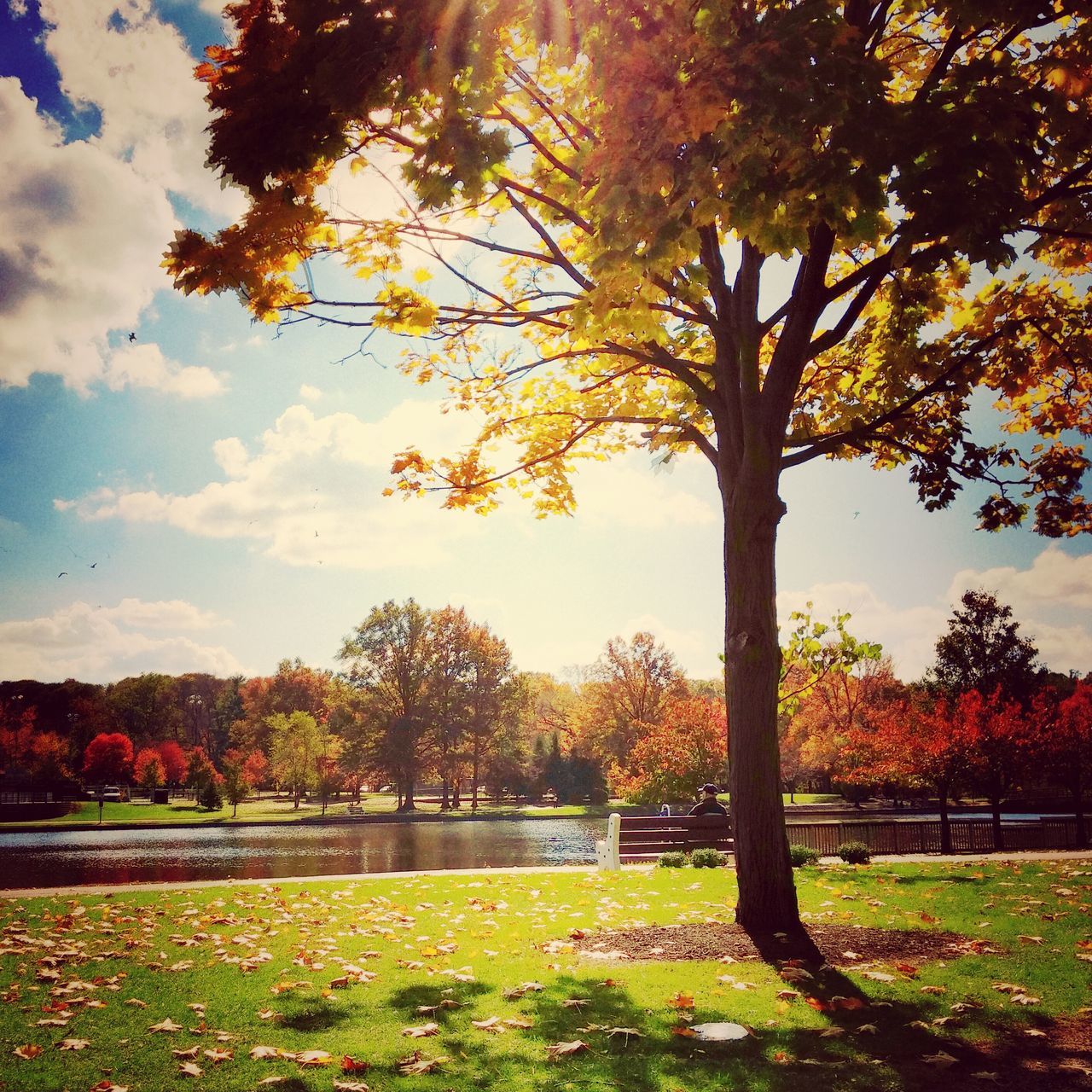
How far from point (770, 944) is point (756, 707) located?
1.95m

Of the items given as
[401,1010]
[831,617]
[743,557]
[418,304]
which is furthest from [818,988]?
[831,617]

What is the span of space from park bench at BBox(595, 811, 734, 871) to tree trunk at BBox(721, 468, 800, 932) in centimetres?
892

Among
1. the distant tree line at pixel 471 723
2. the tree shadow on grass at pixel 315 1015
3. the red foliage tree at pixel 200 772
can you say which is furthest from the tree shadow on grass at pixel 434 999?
the red foliage tree at pixel 200 772

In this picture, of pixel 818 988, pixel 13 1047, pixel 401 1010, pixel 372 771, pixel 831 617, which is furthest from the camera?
pixel 372 771

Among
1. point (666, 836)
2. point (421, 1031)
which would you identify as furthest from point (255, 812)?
point (421, 1031)

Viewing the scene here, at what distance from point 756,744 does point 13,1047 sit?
573 centimetres

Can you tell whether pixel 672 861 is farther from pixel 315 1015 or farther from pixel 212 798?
pixel 212 798

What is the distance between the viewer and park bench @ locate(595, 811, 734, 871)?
16078 mm

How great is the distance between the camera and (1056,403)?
32.9 feet

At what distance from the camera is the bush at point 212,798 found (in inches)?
1980

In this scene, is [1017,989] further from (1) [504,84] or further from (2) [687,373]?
(1) [504,84]

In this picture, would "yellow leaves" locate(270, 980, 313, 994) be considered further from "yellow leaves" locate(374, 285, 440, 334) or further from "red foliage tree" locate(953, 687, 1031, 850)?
"red foliage tree" locate(953, 687, 1031, 850)

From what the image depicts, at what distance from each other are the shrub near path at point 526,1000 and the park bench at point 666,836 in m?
7.19

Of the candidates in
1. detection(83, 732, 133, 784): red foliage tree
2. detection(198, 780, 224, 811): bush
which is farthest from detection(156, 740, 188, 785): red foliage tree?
detection(198, 780, 224, 811): bush
